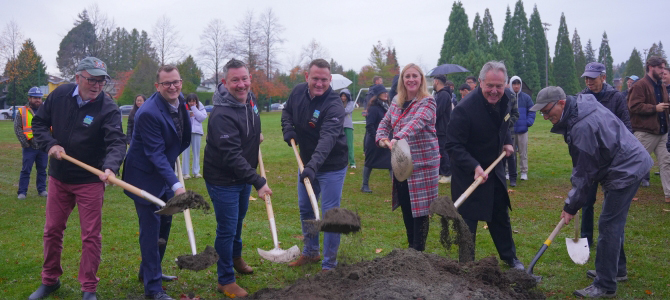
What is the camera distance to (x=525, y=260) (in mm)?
6113

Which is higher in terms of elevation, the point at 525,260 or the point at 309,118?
the point at 309,118

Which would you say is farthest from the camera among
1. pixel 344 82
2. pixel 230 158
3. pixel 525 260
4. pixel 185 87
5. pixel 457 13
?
pixel 457 13

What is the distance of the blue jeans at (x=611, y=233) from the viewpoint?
473cm

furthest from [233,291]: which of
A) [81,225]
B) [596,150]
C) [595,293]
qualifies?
[596,150]

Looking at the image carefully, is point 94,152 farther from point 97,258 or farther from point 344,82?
point 344,82

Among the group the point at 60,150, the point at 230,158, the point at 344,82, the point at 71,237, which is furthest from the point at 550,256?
the point at 344,82

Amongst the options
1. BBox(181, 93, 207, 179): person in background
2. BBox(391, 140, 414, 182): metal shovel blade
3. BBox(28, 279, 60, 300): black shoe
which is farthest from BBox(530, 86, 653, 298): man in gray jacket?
BBox(181, 93, 207, 179): person in background

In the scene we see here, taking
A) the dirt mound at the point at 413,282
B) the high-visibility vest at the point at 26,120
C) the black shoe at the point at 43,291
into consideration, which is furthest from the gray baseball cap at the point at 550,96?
the high-visibility vest at the point at 26,120

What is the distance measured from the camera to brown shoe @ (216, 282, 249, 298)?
4953 millimetres

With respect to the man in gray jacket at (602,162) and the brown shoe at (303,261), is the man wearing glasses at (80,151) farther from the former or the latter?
the man in gray jacket at (602,162)

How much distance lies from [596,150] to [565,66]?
66147 millimetres

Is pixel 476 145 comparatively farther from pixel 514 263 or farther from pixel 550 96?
pixel 514 263

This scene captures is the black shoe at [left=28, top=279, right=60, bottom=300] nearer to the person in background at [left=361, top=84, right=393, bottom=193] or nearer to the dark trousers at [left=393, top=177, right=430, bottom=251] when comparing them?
the dark trousers at [left=393, top=177, right=430, bottom=251]

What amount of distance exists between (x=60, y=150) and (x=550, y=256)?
17.9ft
